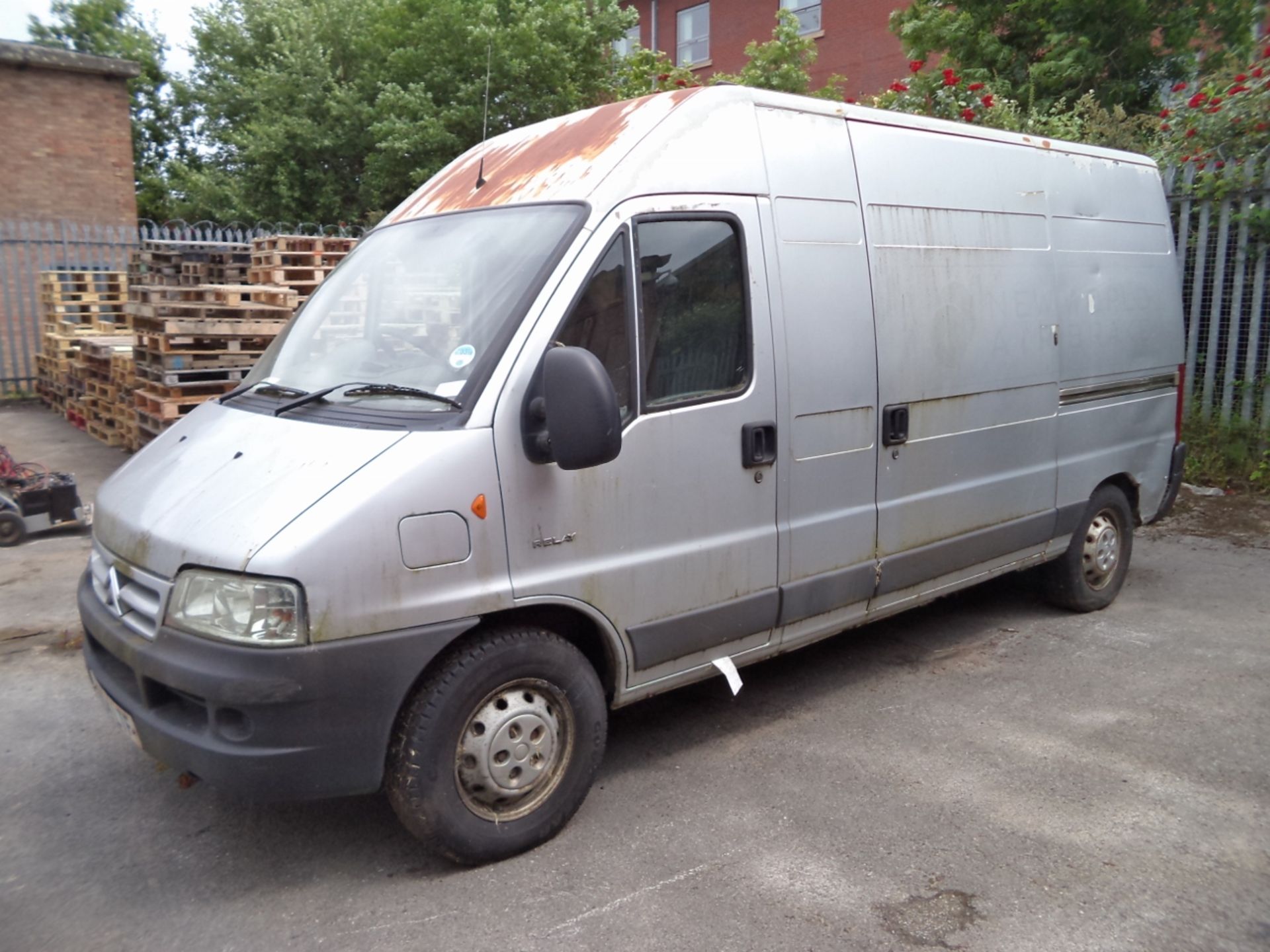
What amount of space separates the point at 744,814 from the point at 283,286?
717 centimetres

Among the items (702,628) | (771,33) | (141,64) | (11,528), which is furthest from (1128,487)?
(141,64)

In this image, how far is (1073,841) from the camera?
3.70 m

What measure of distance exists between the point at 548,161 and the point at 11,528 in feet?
17.4

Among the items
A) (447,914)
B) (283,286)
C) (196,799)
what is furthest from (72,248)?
(447,914)

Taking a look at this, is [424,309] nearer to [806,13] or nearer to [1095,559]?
[1095,559]

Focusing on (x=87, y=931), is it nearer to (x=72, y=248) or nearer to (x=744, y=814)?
(x=744, y=814)

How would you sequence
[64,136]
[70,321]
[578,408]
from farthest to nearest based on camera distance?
[64,136]
[70,321]
[578,408]

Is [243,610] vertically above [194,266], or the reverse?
[194,266]

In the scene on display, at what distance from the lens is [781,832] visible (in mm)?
3771

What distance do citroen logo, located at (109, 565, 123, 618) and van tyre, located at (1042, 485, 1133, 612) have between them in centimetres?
489

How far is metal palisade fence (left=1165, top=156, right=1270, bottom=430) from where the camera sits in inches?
344

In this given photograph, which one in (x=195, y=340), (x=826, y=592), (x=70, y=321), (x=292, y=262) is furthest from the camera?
(x=70, y=321)

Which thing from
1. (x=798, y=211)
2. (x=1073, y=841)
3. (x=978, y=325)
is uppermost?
(x=798, y=211)

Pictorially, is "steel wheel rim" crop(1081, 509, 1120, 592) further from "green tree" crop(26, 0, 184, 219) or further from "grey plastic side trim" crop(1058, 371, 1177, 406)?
"green tree" crop(26, 0, 184, 219)
